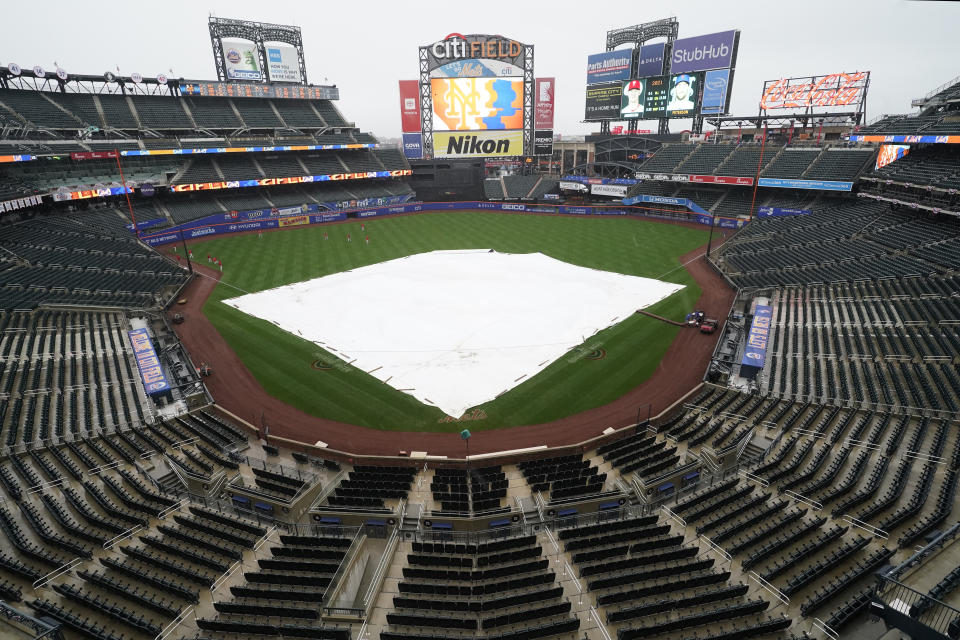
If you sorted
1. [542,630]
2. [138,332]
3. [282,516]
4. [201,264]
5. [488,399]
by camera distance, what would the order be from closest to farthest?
[542,630], [282,516], [488,399], [138,332], [201,264]

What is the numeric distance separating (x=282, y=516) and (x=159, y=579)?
13.7ft

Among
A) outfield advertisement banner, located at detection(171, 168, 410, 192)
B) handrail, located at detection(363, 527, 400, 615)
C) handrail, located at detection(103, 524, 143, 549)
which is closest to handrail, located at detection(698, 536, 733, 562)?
handrail, located at detection(363, 527, 400, 615)

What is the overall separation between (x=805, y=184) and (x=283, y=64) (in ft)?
266

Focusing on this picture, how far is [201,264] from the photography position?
47.5m

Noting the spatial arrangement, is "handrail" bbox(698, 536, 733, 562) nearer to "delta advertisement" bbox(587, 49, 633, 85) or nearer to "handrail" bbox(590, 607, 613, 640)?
"handrail" bbox(590, 607, 613, 640)

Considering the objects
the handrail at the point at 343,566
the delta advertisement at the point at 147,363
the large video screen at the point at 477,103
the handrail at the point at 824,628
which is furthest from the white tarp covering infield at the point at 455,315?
the large video screen at the point at 477,103

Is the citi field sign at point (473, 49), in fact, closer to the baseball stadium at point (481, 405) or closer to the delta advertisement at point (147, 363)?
the baseball stadium at point (481, 405)

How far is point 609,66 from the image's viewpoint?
82188 millimetres

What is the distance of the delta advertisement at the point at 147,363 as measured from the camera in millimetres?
24141

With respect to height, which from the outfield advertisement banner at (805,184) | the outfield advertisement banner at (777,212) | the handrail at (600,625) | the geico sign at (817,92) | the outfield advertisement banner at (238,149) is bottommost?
the handrail at (600,625)

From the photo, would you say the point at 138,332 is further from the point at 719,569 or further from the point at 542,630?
the point at 719,569

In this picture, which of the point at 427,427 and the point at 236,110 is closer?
the point at 427,427

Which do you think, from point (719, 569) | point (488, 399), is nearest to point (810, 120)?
point (488, 399)

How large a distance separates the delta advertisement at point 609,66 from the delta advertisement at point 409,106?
103 ft
